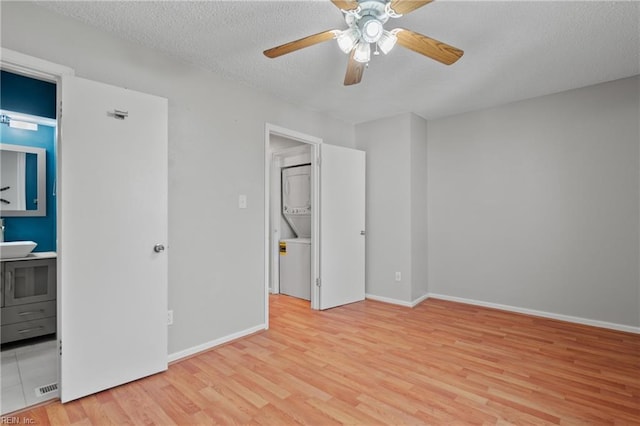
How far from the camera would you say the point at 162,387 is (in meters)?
2.09

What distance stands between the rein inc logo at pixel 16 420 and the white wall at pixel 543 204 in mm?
4032

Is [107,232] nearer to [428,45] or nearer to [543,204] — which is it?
[428,45]

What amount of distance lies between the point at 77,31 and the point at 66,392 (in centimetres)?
224

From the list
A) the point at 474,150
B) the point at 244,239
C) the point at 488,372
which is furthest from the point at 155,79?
the point at 474,150

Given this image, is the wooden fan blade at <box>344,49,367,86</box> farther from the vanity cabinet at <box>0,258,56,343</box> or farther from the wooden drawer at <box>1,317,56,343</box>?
the wooden drawer at <box>1,317,56,343</box>

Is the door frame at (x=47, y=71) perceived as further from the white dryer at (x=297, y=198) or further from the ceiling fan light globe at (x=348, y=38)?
the white dryer at (x=297, y=198)

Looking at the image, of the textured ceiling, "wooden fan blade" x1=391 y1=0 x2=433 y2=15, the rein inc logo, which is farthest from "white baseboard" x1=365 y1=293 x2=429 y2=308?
the rein inc logo

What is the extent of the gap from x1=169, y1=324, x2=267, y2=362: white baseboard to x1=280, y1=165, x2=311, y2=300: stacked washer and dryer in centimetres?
124

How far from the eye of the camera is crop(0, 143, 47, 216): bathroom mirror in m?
3.11

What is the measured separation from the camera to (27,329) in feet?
9.14

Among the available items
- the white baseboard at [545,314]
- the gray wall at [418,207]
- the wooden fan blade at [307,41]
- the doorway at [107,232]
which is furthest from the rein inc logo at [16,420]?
the white baseboard at [545,314]

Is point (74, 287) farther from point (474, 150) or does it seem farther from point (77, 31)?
point (474, 150)

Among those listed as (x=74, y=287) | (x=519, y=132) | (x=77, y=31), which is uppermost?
(x=77, y=31)

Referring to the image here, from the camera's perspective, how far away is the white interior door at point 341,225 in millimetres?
3816
